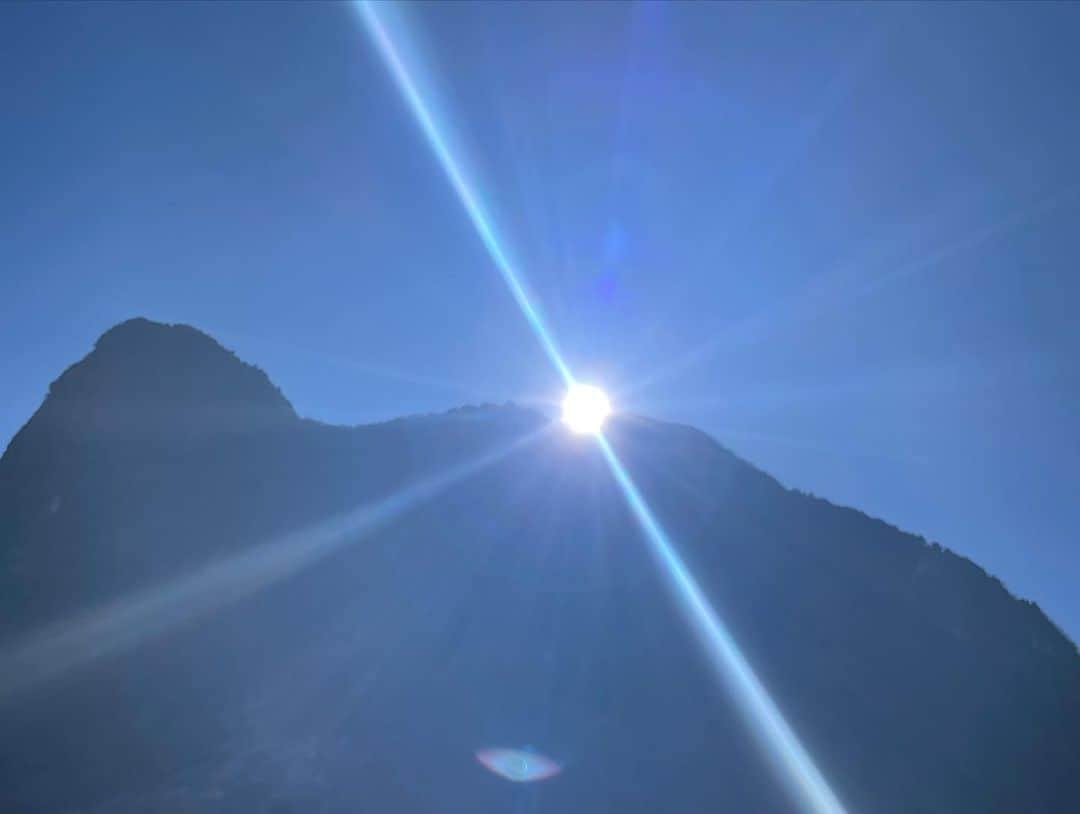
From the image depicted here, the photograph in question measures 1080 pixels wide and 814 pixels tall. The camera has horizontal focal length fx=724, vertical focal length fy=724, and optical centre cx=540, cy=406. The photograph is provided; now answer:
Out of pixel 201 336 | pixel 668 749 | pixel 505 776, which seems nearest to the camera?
pixel 505 776

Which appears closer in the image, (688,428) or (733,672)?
(733,672)

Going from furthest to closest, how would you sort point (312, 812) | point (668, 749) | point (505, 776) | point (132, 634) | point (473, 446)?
point (473, 446) → point (132, 634) → point (668, 749) → point (505, 776) → point (312, 812)

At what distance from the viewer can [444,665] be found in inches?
1078

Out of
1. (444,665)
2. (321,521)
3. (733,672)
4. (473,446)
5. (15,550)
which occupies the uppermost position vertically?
(473,446)

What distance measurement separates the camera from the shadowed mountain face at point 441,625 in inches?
966

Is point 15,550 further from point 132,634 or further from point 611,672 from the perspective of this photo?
point 611,672

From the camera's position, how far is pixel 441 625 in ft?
94.0

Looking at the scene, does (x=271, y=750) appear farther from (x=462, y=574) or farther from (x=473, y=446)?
(x=473, y=446)

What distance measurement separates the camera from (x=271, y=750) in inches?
940

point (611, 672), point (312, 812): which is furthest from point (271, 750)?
point (611, 672)

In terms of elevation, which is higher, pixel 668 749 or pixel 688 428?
pixel 688 428

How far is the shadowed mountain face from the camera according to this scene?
24.5 metres

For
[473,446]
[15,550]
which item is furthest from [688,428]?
[15,550]

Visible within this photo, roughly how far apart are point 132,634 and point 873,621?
102ft
